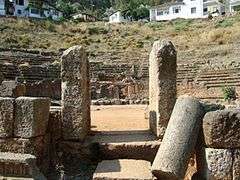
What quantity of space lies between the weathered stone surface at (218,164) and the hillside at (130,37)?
29.3 meters

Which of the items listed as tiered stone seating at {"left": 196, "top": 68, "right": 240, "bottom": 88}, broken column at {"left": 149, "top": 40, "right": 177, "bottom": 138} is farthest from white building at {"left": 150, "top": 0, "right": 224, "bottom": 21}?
broken column at {"left": 149, "top": 40, "right": 177, "bottom": 138}

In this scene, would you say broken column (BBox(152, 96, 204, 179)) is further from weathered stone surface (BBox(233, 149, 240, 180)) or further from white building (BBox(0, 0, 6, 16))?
white building (BBox(0, 0, 6, 16))

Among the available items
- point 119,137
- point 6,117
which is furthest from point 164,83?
point 6,117

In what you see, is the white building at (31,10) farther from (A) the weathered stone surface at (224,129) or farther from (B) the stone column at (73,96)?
(A) the weathered stone surface at (224,129)

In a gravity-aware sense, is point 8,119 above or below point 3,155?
above

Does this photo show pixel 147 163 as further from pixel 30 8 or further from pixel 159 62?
pixel 30 8

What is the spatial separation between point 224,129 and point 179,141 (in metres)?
0.73

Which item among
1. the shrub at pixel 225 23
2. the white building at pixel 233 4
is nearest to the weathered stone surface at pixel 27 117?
the shrub at pixel 225 23

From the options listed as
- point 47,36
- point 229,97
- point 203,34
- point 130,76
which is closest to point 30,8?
point 47,36

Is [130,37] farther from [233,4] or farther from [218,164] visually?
[218,164]

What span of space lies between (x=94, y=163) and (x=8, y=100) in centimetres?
200

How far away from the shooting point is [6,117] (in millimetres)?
8344

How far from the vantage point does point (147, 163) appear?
8109 millimetres

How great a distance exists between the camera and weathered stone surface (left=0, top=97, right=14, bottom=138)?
8320mm
